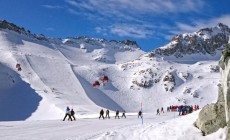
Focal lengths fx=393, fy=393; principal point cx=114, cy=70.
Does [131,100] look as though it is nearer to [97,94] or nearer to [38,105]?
[97,94]

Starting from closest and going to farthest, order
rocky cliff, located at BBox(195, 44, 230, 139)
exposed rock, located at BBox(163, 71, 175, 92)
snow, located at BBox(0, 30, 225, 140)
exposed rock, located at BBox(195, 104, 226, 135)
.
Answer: rocky cliff, located at BBox(195, 44, 230, 139) → exposed rock, located at BBox(195, 104, 226, 135) → snow, located at BBox(0, 30, 225, 140) → exposed rock, located at BBox(163, 71, 175, 92)

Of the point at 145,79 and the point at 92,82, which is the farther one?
the point at 145,79

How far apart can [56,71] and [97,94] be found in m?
16.5

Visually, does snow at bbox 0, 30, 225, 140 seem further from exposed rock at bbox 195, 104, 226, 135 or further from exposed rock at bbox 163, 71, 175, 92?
exposed rock at bbox 195, 104, 226, 135

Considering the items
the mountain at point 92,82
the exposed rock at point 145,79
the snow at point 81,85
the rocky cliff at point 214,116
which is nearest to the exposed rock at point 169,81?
the mountain at point 92,82

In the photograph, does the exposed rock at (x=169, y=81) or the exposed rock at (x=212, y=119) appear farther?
the exposed rock at (x=169, y=81)

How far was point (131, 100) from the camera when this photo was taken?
5812 inches

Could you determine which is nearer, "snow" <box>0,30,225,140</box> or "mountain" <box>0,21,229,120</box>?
"snow" <box>0,30,225,140</box>

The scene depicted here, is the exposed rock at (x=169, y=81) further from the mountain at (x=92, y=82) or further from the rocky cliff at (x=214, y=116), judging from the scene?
the rocky cliff at (x=214, y=116)

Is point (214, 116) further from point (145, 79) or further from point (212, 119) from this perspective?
point (145, 79)

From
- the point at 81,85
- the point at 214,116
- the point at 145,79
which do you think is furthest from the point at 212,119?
the point at 145,79

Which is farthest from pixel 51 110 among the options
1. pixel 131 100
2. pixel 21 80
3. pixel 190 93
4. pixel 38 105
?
pixel 190 93

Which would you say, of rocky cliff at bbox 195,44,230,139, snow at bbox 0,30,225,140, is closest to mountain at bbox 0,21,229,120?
snow at bbox 0,30,225,140

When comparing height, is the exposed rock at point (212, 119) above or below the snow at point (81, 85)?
below
